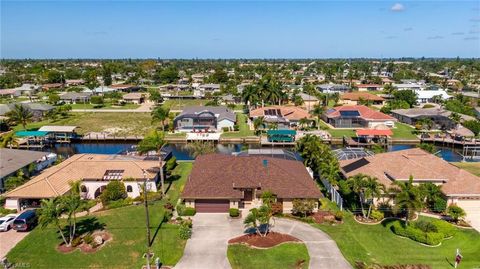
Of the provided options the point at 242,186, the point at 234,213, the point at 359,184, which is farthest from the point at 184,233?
the point at 359,184

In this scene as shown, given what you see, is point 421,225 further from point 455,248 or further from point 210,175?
point 210,175

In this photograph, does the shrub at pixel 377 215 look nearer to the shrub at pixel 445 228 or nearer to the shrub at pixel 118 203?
the shrub at pixel 445 228

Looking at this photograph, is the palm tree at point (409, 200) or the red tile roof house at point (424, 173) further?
the red tile roof house at point (424, 173)

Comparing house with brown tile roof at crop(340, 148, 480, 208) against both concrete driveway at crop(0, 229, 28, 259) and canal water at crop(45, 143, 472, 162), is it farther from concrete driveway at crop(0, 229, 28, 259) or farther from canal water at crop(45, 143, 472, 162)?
concrete driveway at crop(0, 229, 28, 259)

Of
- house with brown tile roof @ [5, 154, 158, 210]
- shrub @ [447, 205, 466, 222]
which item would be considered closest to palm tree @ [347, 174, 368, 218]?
A: shrub @ [447, 205, 466, 222]

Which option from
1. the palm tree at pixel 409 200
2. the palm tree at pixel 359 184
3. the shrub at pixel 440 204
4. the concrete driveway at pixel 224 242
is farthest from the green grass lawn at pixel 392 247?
the shrub at pixel 440 204

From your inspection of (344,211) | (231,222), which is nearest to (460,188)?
(344,211)

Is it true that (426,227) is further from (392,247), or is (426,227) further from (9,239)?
(9,239)
